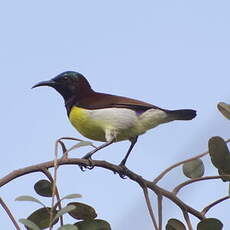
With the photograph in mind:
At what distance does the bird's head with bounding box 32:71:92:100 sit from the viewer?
4766mm

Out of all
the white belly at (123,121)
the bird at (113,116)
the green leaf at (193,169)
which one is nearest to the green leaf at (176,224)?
the green leaf at (193,169)

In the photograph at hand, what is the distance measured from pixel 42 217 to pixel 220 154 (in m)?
0.69

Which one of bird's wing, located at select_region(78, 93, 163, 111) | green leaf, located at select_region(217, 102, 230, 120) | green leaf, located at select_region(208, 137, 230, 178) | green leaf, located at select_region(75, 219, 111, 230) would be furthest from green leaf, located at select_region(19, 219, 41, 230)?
bird's wing, located at select_region(78, 93, 163, 111)

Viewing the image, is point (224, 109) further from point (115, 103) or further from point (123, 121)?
point (115, 103)

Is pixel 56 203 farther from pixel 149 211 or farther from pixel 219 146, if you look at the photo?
pixel 219 146

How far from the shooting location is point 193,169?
8.56 feet

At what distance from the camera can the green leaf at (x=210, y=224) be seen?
2.15 metres

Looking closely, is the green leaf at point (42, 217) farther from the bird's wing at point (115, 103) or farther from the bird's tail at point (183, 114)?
the bird's wing at point (115, 103)

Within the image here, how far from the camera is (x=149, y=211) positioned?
84.9 inches

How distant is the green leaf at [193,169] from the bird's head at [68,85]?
220 cm

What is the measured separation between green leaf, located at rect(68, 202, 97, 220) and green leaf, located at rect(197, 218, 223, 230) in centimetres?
35

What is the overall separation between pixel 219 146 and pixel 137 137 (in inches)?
80.6

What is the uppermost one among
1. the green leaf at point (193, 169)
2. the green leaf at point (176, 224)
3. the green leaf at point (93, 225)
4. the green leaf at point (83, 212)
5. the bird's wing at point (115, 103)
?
the bird's wing at point (115, 103)

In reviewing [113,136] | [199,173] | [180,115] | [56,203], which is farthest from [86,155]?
[56,203]
